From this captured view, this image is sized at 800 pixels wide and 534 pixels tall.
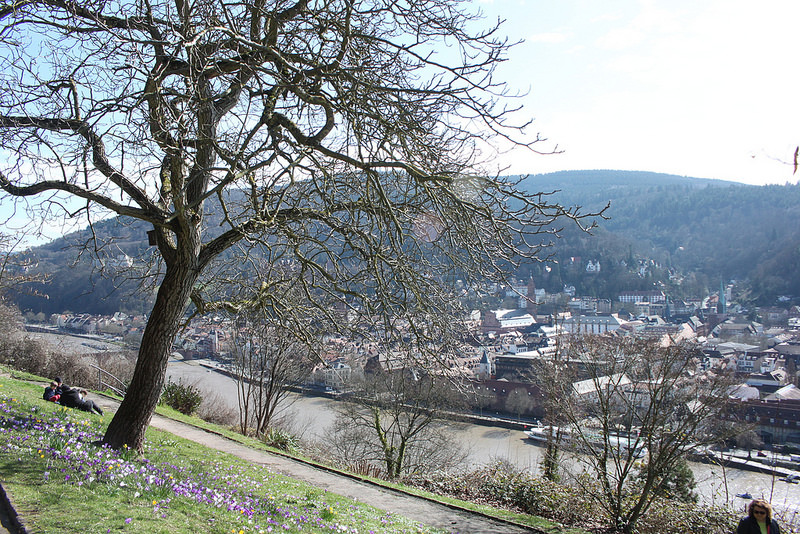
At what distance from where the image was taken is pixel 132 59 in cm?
421

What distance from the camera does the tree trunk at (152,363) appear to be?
18.5 feet

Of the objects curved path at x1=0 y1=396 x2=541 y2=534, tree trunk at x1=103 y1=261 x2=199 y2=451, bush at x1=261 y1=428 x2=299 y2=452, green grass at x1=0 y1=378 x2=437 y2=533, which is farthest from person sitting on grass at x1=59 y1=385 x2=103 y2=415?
bush at x1=261 y1=428 x2=299 y2=452

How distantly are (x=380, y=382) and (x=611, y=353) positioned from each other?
34.0 ft

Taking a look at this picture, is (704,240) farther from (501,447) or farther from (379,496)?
(379,496)

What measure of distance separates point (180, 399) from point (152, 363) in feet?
36.0

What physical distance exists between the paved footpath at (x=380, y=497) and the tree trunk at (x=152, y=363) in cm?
364

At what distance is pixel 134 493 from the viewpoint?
13.1 feet

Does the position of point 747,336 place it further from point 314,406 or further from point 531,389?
point 314,406

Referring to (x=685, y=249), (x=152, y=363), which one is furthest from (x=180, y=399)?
(x=685, y=249)

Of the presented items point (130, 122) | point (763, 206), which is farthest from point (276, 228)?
point (763, 206)

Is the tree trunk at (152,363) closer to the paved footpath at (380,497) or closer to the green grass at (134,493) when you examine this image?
the green grass at (134,493)

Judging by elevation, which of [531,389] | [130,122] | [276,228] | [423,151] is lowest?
[531,389]

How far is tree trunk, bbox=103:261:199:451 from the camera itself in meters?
5.65

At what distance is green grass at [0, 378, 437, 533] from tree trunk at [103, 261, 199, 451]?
309 millimetres
